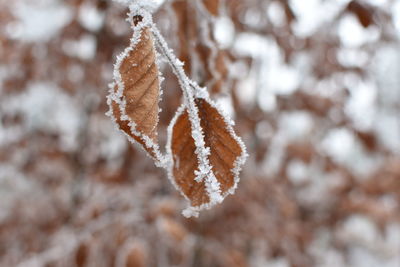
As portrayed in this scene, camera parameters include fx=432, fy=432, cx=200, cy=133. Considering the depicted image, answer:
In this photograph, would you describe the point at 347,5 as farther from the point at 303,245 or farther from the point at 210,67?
the point at 303,245

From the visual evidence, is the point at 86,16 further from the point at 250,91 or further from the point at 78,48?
the point at 250,91

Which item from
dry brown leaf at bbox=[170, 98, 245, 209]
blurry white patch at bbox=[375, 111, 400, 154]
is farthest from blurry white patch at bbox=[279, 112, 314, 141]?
→ dry brown leaf at bbox=[170, 98, 245, 209]

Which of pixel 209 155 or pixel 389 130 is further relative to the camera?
pixel 389 130

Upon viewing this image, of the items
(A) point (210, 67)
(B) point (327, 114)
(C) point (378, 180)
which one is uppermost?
(C) point (378, 180)

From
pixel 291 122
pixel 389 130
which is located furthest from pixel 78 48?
pixel 389 130

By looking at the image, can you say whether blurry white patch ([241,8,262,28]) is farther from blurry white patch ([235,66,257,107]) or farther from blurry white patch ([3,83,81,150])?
blurry white patch ([3,83,81,150])

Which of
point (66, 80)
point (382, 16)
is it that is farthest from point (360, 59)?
point (66, 80)
